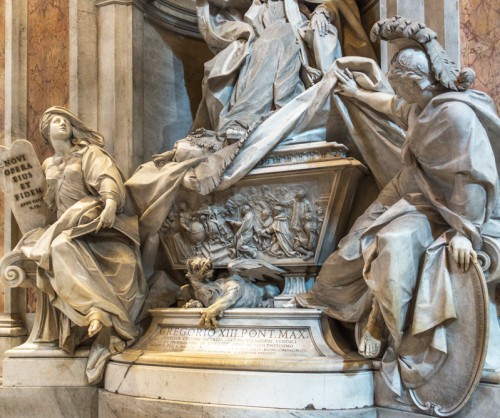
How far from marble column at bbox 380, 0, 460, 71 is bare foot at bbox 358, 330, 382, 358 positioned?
71.9 inches

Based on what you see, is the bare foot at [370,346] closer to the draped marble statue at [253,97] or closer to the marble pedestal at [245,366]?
the marble pedestal at [245,366]

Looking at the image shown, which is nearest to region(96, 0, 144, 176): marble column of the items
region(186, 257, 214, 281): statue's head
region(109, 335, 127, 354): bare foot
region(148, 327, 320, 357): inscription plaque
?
region(186, 257, 214, 281): statue's head

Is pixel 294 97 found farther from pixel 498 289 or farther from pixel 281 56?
pixel 498 289

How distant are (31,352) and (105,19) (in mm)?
2729

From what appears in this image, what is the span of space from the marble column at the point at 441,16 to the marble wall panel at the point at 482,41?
2.6 inches

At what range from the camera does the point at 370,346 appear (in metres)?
3.68

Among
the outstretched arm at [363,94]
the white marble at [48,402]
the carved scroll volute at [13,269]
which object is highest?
the outstretched arm at [363,94]

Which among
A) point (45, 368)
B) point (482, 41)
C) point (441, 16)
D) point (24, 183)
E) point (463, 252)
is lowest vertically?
point (45, 368)

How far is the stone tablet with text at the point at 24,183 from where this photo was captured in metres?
5.07

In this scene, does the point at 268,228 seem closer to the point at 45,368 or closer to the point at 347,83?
the point at 347,83

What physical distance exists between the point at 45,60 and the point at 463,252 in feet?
13.4

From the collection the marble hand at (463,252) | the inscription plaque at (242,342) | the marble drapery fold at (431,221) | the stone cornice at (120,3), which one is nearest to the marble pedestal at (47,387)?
the inscription plaque at (242,342)

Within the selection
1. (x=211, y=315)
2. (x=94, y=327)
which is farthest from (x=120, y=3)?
(x=211, y=315)

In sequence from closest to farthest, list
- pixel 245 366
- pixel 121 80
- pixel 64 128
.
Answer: pixel 245 366 → pixel 64 128 → pixel 121 80
